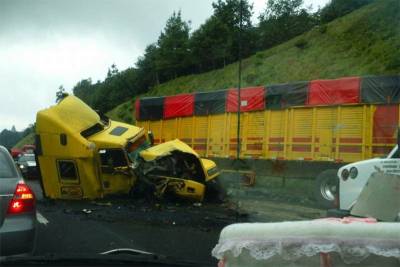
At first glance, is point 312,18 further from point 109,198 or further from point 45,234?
point 45,234

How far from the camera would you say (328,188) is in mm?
14547

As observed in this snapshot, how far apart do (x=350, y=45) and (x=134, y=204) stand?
28599 millimetres

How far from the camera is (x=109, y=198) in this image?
560 inches

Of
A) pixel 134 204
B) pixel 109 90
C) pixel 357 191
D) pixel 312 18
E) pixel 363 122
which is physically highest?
pixel 312 18

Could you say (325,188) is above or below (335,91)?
below

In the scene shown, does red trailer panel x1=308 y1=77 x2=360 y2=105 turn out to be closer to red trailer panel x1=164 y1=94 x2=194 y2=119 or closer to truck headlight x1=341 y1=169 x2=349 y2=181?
red trailer panel x1=164 y1=94 x2=194 y2=119

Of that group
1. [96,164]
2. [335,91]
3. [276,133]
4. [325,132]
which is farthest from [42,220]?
[276,133]

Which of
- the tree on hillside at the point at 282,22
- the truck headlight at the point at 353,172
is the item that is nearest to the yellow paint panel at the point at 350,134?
the truck headlight at the point at 353,172

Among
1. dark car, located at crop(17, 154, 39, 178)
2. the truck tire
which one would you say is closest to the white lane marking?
the truck tire

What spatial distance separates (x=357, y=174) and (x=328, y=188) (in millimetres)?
6186

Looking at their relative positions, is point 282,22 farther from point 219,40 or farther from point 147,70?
point 147,70

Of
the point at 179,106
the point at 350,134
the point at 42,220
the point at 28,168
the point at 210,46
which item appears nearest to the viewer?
the point at 42,220

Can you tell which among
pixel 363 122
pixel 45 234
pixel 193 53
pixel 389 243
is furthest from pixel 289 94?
pixel 193 53

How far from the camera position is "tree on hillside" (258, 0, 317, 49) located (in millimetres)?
55844
